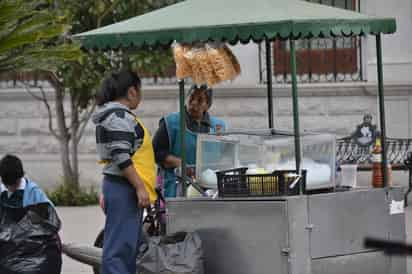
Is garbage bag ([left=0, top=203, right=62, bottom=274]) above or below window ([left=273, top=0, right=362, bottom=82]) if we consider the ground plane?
below

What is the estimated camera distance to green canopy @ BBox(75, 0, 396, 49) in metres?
7.12

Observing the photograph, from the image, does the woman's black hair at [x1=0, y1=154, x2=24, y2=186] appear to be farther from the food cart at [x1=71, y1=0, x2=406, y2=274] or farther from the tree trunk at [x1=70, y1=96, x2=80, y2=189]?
the tree trunk at [x1=70, y1=96, x2=80, y2=189]

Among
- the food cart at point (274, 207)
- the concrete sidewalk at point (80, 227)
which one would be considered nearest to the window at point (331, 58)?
the concrete sidewalk at point (80, 227)

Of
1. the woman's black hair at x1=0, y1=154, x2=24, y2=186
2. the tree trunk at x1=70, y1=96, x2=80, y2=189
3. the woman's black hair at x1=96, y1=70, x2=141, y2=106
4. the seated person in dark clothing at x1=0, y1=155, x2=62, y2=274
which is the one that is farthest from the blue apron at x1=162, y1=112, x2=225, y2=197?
the tree trunk at x1=70, y1=96, x2=80, y2=189

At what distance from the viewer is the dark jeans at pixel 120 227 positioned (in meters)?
7.16

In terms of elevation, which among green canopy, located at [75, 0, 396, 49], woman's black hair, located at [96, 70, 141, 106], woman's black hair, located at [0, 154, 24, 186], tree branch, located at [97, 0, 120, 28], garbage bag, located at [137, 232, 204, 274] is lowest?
garbage bag, located at [137, 232, 204, 274]

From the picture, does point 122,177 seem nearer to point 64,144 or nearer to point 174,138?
point 174,138

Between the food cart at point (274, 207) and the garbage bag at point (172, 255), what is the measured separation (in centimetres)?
17

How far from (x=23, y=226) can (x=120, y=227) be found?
41.4 inches

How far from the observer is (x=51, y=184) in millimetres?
17750

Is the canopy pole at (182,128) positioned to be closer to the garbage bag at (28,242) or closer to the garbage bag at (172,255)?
the garbage bag at (172,255)

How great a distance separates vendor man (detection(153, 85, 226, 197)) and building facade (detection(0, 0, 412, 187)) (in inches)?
319

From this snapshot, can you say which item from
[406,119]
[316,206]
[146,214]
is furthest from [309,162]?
[406,119]

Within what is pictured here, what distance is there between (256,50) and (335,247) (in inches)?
393
